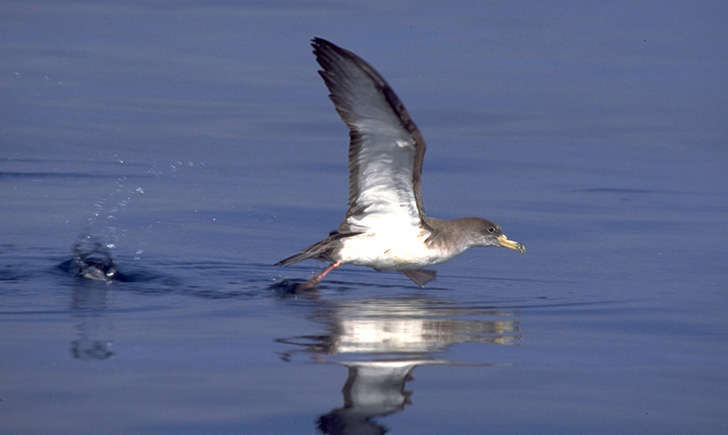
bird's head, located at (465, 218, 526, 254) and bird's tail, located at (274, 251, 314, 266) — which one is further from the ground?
bird's head, located at (465, 218, 526, 254)

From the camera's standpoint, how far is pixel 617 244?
38.9ft

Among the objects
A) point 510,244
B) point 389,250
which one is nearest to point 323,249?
point 389,250

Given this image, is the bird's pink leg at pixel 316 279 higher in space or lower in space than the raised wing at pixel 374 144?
lower

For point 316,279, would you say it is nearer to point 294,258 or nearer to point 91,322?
point 294,258

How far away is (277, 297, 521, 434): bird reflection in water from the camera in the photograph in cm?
632

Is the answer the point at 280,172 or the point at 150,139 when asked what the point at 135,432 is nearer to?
the point at 280,172

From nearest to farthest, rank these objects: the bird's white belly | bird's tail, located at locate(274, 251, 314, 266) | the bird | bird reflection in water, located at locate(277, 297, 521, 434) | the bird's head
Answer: bird reflection in water, located at locate(277, 297, 521, 434)
the bird
bird's tail, located at locate(274, 251, 314, 266)
the bird's white belly
the bird's head

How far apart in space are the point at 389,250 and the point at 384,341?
8.45ft

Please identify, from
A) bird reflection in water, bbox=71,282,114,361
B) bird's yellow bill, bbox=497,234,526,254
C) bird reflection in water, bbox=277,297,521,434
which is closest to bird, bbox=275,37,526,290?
bird's yellow bill, bbox=497,234,526,254

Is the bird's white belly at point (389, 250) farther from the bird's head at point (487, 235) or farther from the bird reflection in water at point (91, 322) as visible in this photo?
the bird reflection in water at point (91, 322)

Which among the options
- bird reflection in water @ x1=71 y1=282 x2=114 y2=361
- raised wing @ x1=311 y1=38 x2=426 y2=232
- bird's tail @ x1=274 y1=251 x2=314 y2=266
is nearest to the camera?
bird reflection in water @ x1=71 y1=282 x2=114 y2=361

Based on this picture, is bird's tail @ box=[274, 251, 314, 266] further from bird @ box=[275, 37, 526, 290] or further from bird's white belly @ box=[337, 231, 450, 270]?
bird's white belly @ box=[337, 231, 450, 270]

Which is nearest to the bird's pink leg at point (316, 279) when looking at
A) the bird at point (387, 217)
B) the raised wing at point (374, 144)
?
the bird at point (387, 217)

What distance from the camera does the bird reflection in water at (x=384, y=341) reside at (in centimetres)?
632
